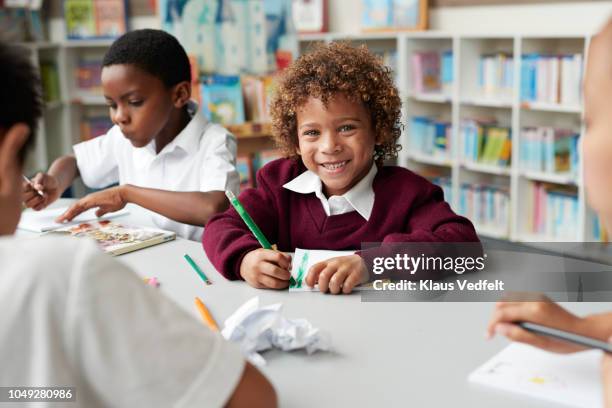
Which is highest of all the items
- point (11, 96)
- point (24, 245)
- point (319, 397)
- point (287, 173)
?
point (11, 96)

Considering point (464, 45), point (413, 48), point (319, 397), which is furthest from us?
point (413, 48)

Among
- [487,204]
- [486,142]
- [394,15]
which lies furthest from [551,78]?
[394,15]

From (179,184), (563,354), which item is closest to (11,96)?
(563,354)

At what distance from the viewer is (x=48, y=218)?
6.18ft

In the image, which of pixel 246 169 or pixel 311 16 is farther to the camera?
pixel 311 16

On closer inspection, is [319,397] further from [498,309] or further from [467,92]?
[467,92]

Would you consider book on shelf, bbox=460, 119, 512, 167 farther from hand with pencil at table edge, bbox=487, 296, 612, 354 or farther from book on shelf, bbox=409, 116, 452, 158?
hand with pencil at table edge, bbox=487, 296, 612, 354

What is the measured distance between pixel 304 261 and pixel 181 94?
85cm

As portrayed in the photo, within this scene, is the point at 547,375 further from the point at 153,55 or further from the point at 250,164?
the point at 250,164

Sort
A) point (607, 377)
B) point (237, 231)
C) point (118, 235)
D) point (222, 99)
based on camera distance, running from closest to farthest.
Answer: point (607, 377), point (237, 231), point (118, 235), point (222, 99)

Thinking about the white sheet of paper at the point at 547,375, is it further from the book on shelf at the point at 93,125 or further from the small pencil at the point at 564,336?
the book on shelf at the point at 93,125

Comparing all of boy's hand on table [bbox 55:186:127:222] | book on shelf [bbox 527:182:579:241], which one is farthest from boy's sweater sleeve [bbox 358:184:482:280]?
book on shelf [bbox 527:182:579:241]

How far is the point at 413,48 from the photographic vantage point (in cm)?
464

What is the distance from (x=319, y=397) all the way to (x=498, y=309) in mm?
252
